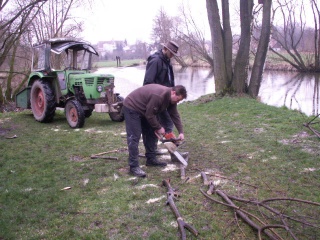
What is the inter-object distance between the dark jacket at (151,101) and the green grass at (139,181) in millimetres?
917

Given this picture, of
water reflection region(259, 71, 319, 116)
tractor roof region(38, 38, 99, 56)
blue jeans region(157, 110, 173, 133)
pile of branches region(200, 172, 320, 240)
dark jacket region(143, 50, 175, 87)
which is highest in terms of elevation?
tractor roof region(38, 38, 99, 56)

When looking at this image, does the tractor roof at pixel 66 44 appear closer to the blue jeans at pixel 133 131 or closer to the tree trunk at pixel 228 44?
the blue jeans at pixel 133 131

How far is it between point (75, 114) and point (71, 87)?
0.80 m

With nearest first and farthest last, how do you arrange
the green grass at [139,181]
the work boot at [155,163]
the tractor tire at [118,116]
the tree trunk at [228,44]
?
the green grass at [139,181] < the work boot at [155,163] < the tractor tire at [118,116] < the tree trunk at [228,44]

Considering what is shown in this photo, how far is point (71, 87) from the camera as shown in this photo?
8.09 meters

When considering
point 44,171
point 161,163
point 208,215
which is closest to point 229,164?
point 161,163

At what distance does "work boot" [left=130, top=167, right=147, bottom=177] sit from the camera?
4401mm

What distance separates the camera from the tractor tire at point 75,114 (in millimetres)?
7547

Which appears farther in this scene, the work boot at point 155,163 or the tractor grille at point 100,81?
the tractor grille at point 100,81

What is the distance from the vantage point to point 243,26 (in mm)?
11234

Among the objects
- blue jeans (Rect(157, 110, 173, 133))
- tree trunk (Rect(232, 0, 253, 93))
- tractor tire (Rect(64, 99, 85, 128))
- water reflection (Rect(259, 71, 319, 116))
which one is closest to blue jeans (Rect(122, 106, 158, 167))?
blue jeans (Rect(157, 110, 173, 133))

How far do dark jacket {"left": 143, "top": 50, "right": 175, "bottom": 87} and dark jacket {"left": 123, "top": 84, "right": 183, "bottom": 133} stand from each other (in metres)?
0.80

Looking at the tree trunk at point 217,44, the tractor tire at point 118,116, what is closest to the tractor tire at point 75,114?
the tractor tire at point 118,116

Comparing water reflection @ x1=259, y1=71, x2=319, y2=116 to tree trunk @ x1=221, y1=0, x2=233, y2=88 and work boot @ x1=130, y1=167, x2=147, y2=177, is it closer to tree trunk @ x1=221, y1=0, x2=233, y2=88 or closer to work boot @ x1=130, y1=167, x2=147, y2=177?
tree trunk @ x1=221, y1=0, x2=233, y2=88
